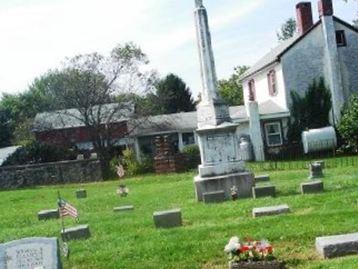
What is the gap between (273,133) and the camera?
4059 cm

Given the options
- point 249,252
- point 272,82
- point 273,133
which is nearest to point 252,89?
point 272,82

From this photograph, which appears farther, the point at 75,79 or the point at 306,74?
the point at 75,79

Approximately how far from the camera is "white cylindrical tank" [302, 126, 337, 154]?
36938 millimetres

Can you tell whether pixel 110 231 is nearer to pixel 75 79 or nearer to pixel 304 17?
pixel 304 17

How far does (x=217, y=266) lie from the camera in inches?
398

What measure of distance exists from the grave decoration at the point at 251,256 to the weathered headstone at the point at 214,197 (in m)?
8.56

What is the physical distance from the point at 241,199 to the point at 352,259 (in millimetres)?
9189

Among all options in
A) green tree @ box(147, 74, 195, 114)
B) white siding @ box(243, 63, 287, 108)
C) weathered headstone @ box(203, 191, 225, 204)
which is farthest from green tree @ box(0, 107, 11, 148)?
weathered headstone @ box(203, 191, 225, 204)

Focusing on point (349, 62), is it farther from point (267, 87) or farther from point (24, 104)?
point (24, 104)

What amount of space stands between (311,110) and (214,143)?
20.9m

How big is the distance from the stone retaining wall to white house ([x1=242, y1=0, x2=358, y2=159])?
9971 mm

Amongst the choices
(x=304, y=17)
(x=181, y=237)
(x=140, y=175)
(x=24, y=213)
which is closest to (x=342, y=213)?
(x=181, y=237)

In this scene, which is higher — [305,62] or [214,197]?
[305,62]

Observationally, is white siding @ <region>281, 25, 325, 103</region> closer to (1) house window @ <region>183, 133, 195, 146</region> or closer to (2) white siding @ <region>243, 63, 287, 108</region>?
(2) white siding @ <region>243, 63, 287, 108</region>
